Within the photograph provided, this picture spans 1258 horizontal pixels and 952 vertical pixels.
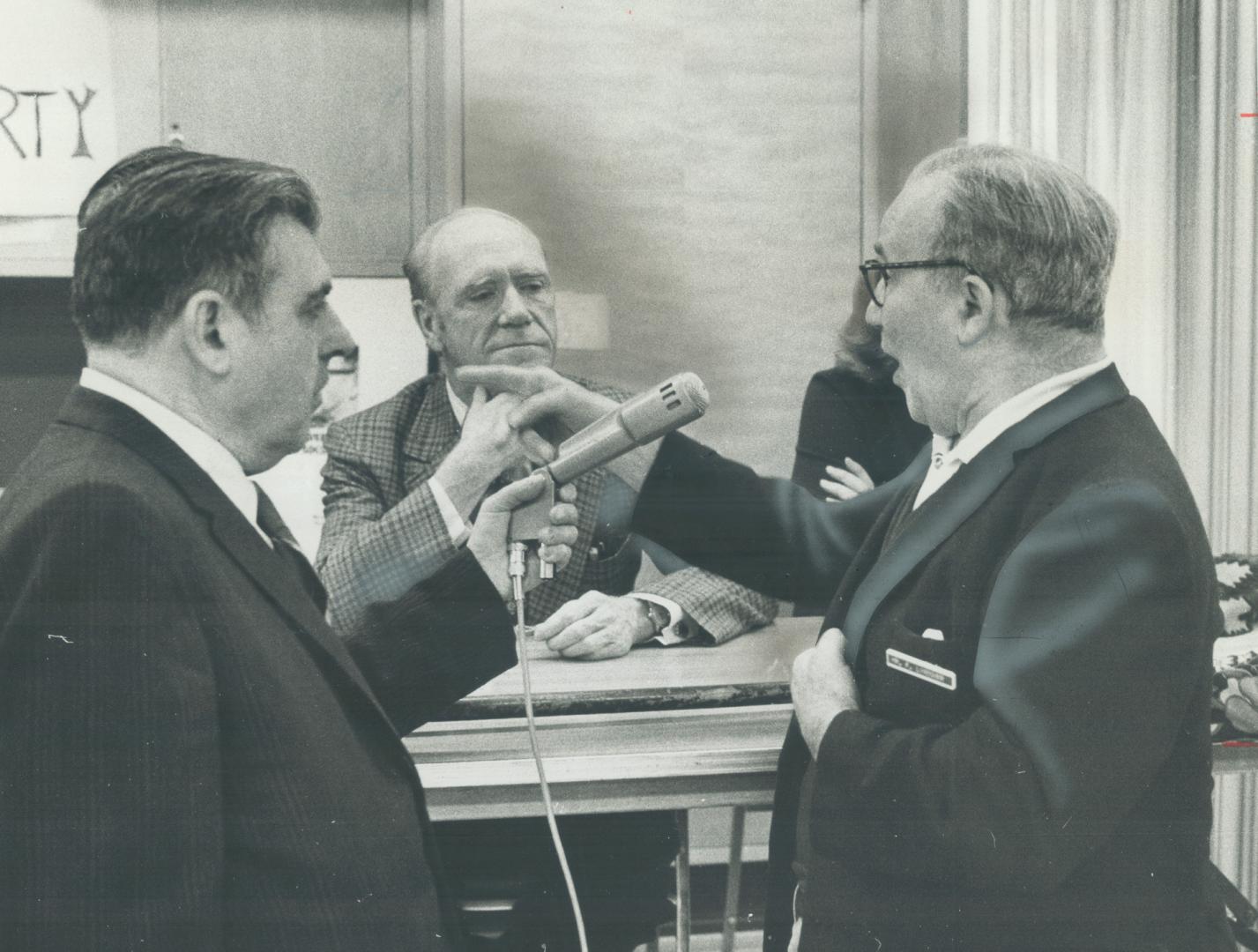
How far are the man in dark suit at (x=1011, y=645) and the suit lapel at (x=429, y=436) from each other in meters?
0.91

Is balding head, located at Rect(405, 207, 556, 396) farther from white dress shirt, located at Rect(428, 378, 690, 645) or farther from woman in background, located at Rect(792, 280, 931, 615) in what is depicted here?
woman in background, located at Rect(792, 280, 931, 615)

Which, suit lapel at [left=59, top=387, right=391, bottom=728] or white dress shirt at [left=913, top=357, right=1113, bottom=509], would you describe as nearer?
suit lapel at [left=59, top=387, right=391, bottom=728]

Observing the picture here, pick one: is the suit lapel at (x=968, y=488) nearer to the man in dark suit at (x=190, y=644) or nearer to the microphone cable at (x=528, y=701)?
the microphone cable at (x=528, y=701)

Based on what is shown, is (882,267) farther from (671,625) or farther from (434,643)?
(671,625)

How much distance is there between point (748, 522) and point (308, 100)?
5.84 ft

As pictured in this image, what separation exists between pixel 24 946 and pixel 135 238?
1.79 ft

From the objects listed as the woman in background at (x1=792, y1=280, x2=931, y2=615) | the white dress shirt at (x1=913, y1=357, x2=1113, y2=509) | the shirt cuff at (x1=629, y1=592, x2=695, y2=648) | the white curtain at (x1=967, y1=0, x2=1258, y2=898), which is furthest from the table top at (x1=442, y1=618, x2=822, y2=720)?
the white curtain at (x1=967, y1=0, x2=1258, y2=898)

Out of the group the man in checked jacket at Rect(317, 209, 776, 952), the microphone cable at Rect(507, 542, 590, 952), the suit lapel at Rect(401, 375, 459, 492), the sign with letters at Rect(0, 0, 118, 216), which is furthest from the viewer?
the sign with letters at Rect(0, 0, 118, 216)

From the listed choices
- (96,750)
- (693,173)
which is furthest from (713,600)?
(693,173)

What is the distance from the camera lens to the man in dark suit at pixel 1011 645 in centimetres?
103

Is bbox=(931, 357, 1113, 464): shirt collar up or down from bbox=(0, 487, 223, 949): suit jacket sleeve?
up

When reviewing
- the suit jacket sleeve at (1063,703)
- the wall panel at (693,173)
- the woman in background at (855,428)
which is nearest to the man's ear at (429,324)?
the wall panel at (693,173)

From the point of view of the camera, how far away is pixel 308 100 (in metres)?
2.83

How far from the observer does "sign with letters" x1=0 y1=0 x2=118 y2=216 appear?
2295 mm
